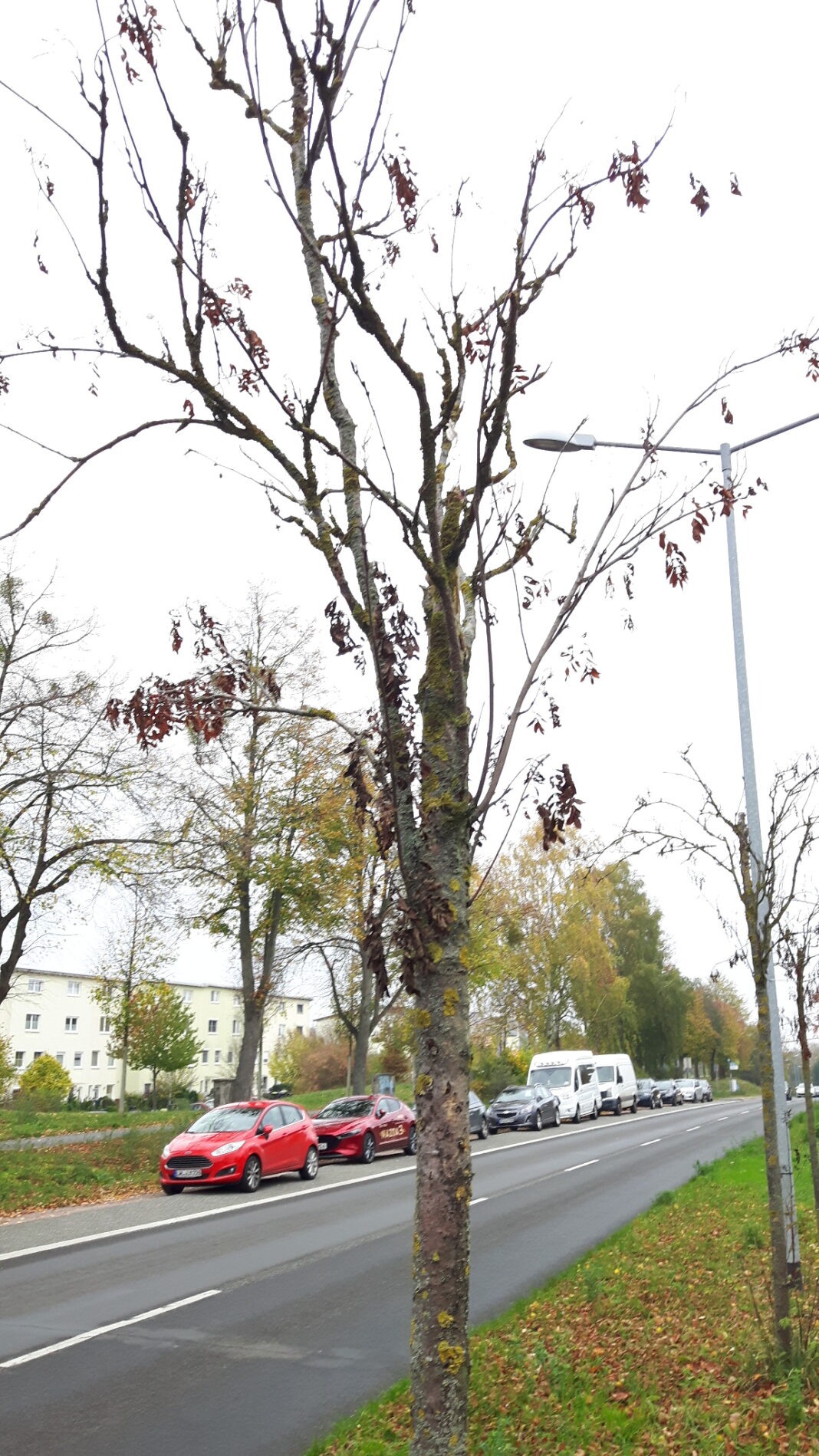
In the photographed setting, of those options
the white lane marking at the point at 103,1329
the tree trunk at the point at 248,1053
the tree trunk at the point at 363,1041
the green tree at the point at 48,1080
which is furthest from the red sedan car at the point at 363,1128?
the green tree at the point at 48,1080

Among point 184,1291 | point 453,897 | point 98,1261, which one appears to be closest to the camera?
point 453,897

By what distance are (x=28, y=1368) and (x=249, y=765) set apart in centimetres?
2082

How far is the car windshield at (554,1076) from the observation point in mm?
40969

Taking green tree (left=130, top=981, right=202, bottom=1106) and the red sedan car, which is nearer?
the red sedan car

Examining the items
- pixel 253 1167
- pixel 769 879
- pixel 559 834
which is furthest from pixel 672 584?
pixel 253 1167

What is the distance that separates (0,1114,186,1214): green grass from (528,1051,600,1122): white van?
760 inches

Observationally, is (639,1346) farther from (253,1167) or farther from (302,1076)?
(302,1076)

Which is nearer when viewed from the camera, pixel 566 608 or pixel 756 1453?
pixel 566 608

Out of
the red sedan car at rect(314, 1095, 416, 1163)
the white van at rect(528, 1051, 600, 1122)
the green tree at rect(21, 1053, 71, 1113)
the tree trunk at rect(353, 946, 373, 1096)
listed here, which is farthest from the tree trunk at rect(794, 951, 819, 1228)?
the green tree at rect(21, 1053, 71, 1113)

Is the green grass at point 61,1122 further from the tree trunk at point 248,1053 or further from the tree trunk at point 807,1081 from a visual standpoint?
the tree trunk at point 807,1081

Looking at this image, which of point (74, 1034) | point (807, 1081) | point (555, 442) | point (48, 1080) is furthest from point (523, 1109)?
point (74, 1034)

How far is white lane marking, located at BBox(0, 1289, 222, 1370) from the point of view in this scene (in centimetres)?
829

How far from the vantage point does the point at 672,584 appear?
545 cm

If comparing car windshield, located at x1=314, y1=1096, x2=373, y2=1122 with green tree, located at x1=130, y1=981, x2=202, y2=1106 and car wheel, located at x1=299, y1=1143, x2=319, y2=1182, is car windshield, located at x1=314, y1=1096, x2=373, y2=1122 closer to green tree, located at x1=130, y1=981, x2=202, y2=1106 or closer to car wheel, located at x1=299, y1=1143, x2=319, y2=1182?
car wheel, located at x1=299, y1=1143, x2=319, y2=1182
